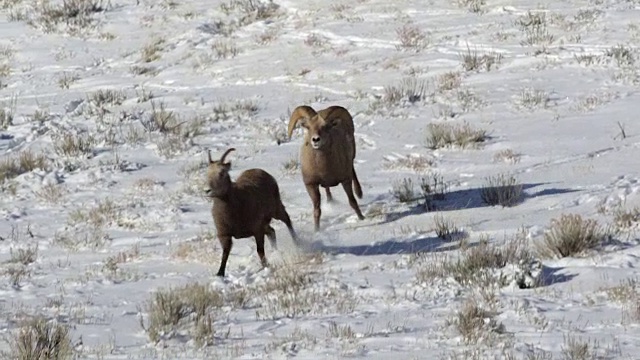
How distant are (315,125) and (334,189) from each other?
220 cm

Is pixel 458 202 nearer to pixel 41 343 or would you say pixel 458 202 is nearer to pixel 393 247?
pixel 393 247

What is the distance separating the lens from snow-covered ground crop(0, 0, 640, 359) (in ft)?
25.6

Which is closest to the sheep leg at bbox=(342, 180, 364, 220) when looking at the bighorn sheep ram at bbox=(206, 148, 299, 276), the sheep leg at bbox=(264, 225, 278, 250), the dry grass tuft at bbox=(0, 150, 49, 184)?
the sheep leg at bbox=(264, 225, 278, 250)

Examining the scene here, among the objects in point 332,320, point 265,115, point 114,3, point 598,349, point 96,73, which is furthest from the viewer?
point 114,3

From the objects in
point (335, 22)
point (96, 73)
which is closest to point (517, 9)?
point (335, 22)

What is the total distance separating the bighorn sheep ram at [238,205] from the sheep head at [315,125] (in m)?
0.91

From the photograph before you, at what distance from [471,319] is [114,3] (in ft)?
63.1

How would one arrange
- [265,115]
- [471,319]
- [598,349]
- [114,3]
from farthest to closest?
[114,3]
[265,115]
[471,319]
[598,349]

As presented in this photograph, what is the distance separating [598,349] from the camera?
6.75 metres

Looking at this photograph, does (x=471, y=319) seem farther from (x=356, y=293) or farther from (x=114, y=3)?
(x=114, y=3)

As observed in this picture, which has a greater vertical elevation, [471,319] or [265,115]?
[471,319]

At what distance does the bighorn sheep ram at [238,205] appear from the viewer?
1021 cm

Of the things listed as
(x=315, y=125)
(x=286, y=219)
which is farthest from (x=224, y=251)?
(x=315, y=125)

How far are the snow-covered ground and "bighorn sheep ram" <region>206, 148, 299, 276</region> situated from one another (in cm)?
31
